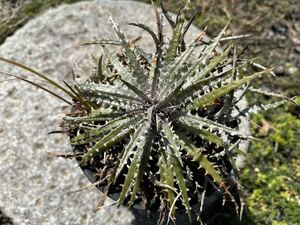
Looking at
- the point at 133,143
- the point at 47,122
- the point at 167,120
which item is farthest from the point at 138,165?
the point at 47,122

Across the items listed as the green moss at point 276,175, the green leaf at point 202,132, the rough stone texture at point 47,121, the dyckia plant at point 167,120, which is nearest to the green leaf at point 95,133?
the dyckia plant at point 167,120

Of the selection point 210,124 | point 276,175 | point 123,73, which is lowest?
point 276,175

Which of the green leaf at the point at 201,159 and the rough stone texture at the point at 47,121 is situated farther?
the rough stone texture at the point at 47,121

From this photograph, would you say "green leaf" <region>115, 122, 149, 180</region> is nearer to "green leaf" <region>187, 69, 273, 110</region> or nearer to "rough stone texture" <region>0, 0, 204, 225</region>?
"green leaf" <region>187, 69, 273, 110</region>

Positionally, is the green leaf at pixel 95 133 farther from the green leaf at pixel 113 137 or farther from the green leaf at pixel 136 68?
the green leaf at pixel 136 68

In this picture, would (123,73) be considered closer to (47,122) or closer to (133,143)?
(133,143)

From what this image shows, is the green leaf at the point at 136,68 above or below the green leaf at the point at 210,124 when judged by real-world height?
above

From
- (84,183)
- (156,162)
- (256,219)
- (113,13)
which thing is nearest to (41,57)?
(113,13)

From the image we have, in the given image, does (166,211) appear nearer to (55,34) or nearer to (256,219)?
(256,219)

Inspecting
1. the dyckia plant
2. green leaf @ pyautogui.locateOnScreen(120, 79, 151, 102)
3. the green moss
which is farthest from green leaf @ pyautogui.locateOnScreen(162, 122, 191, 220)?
the green moss
